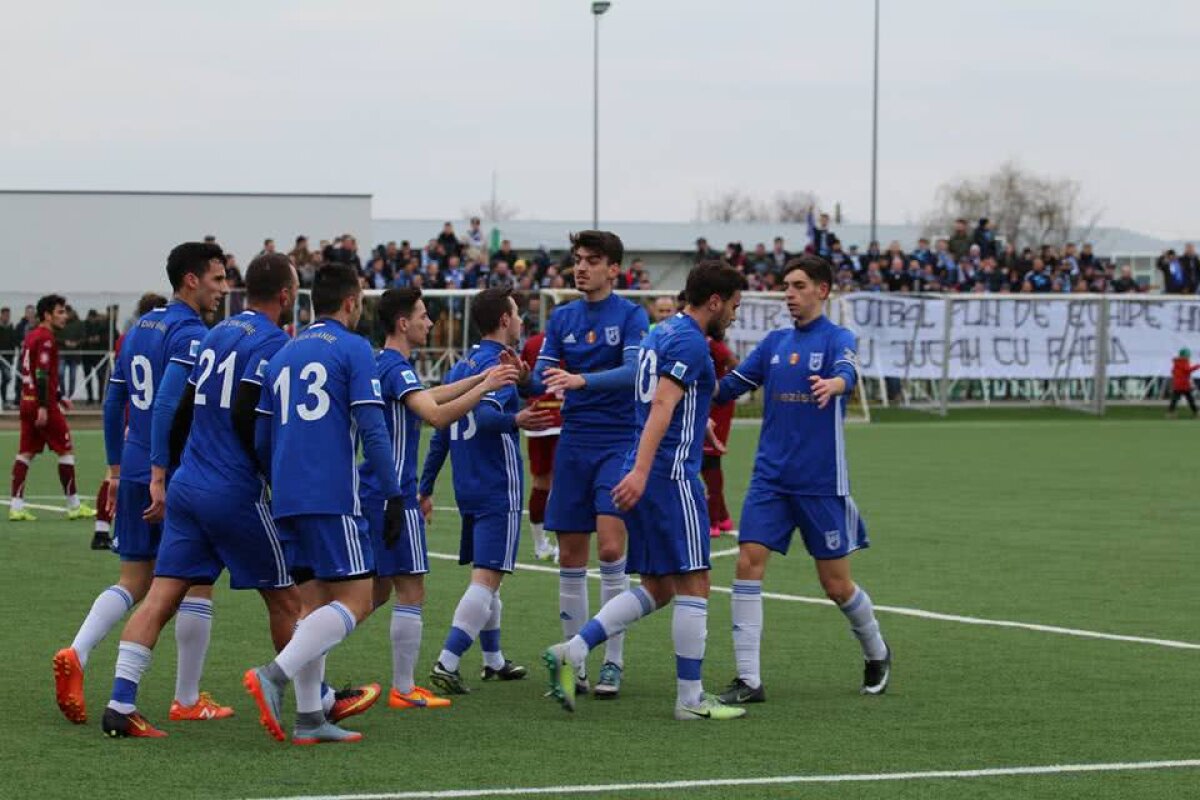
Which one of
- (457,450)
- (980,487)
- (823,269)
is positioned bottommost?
(980,487)

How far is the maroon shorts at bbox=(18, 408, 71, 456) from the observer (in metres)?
19.1

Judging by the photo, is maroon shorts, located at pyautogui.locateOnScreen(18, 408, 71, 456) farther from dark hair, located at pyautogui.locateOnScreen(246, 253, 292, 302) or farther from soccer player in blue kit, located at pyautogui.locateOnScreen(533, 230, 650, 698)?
dark hair, located at pyautogui.locateOnScreen(246, 253, 292, 302)

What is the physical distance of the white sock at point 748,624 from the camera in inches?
369

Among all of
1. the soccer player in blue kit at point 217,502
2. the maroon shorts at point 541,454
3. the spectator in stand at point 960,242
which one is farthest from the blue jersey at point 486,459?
the spectator in stand at point 960,242

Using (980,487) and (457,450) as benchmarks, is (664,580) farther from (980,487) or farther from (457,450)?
(980,487)

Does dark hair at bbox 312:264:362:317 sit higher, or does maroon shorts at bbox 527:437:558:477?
dark hair at bbox 312:264:362:317

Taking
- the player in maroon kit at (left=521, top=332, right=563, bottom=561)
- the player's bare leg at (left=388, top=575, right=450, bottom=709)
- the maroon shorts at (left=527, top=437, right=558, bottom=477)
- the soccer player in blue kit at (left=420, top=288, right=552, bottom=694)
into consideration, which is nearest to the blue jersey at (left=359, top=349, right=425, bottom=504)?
the soccer player in blue kit at (left=420, top=288, right=552, bottom=694)

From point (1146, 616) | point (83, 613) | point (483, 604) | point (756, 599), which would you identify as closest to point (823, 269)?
point (756, 599)

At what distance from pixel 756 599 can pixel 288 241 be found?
40.5 metres

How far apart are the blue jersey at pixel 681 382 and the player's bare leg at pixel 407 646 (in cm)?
129

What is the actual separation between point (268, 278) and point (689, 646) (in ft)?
8.34

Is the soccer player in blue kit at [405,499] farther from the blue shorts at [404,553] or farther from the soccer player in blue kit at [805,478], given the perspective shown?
the soccer player in blue kit at [805,478]

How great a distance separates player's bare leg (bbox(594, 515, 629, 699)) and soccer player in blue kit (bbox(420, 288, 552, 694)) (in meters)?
0.47

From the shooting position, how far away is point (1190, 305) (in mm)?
41969
